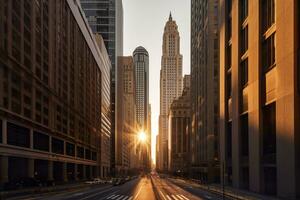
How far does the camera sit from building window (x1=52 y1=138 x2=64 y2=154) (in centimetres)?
9635

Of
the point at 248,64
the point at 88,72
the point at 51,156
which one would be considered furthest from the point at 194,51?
the point at 248,64

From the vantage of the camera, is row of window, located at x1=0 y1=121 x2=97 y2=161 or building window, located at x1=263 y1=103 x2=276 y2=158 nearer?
building window, located at x1=263 y1=103 x2=276 y2=158

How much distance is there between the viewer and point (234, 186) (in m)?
65.1

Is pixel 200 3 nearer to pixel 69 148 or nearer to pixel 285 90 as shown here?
pixel 69 148

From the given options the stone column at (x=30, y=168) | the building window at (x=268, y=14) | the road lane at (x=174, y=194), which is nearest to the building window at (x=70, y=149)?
the stone column at (x=30, y=168)

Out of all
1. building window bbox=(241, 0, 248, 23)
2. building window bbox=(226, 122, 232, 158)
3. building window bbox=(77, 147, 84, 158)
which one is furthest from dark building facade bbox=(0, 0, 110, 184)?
building window bbox=(241, 0, 248, 23)

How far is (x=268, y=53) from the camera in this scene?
167 feet

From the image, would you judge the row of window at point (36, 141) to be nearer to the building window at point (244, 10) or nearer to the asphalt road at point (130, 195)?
the asphalt road at point (130, 195)

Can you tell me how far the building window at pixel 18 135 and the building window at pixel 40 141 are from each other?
4.43 meters

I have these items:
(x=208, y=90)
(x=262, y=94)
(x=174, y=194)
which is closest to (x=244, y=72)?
(x=262, y=94)

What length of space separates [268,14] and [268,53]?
3980 mm

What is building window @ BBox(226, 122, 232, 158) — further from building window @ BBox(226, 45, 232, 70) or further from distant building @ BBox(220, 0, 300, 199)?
building window @ BBox(226, 45, 232, 70)

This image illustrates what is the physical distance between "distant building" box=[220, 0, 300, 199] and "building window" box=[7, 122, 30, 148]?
29.1m

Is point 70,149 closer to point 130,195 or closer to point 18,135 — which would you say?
point 18,135
